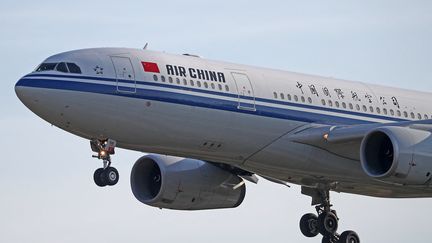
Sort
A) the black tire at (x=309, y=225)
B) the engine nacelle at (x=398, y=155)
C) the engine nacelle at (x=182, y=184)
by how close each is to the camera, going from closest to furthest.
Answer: the engine nacelle at (x=398, y=155)
the engine nacelle at (x=182, y=184)
the black tire at (x=309, y=225)

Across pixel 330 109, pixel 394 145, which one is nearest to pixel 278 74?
pixel 330 109

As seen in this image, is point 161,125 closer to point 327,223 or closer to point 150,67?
point 150,67

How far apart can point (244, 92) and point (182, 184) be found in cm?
612

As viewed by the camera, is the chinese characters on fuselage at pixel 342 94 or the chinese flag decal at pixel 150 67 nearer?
the chinese flag decal at pixel 150 67

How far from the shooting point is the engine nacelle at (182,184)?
2351 inches

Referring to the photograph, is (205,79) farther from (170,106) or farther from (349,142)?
(349,142)

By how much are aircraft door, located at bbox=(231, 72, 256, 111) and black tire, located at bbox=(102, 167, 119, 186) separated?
4857 millimetres

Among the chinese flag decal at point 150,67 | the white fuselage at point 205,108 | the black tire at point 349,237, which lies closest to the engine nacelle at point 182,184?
the white fuselage at point 205,108

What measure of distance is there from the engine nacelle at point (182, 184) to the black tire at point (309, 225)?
2559 mm

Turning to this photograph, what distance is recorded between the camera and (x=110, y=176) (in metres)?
52.8

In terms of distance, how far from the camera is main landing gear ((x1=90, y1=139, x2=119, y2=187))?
173 feet

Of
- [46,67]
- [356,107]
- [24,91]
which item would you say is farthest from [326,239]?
[24,91]

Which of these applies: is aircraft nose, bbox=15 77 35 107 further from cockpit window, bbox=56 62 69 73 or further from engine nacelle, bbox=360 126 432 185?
engine nacelle, bbox=360 126 432 185

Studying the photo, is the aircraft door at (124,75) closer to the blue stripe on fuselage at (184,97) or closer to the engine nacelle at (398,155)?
the blue stripe on fuselage at (184,97)
